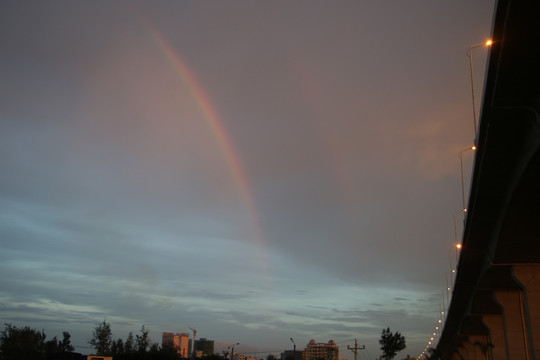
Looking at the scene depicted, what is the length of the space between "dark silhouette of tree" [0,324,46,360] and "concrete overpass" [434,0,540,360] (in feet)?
230

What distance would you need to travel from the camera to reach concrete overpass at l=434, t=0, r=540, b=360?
15688 millimetres

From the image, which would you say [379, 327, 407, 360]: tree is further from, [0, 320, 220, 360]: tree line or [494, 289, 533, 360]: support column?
[494, 289, 533, 360]: support column

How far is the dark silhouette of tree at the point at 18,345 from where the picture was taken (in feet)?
264

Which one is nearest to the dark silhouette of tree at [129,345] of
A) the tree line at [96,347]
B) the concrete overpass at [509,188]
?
the tree line at [96,347]

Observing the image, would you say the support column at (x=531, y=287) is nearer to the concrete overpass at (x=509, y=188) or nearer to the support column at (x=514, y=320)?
the concrete overpass at (x=509, y=188)

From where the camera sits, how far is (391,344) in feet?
561

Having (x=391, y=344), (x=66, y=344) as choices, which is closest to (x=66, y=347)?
(x=66, y=344)

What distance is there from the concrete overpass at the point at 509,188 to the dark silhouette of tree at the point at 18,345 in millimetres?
70160

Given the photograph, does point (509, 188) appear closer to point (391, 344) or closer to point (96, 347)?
point (96, 347)

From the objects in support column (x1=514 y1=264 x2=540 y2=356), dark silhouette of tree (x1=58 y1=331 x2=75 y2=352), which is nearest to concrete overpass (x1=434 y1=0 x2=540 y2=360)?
support column (x1=514 y1=264 x2=540 y2=356)

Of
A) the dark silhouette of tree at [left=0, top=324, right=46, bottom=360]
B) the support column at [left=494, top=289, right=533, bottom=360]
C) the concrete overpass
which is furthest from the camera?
the dark silhouette of tree at [left=0, top=324, right=46, bottom=360]

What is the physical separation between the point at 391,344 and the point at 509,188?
526ft

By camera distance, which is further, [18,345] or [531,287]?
[18,345]

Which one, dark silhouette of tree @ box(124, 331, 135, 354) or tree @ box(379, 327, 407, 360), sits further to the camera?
tree @ box(379, 327, 407, 360)
